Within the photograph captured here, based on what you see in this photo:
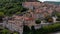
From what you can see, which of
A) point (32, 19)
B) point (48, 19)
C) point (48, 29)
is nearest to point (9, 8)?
point (48, 19)

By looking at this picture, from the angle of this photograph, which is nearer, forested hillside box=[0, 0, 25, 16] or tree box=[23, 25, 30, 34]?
tree box=[23, 25, 30, 34]

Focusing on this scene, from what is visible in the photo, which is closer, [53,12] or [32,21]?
[32,21]

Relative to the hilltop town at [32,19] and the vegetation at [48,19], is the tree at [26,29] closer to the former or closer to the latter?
the hilltop town at [32,19]

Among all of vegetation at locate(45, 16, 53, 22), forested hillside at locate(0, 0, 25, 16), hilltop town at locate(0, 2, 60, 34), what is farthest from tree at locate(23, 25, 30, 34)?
forested hillside at locate(0, 0, 25, 16)

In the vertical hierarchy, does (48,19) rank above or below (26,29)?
above

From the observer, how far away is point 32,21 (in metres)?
8.52

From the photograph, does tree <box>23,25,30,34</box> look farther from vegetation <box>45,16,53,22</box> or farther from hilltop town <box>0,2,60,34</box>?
vegetation <box>45,16,53,22</box>

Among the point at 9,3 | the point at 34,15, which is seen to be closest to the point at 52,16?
the point at 34,15

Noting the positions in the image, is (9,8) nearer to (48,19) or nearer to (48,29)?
(48,19)

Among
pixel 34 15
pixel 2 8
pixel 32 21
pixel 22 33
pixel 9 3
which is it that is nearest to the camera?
pixel 22 33

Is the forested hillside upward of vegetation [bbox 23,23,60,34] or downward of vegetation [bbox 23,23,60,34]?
upward

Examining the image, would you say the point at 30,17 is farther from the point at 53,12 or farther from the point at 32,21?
the point at 53,12

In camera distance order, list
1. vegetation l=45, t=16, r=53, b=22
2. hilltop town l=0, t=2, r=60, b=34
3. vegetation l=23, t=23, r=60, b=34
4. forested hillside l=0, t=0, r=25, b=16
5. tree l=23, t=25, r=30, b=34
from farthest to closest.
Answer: forested hillside l=0, t=0, r=25, b=16
vegetation l=45, t=16, r=53, b=22
hilltop town l=0, t=2, r=60, b=34
vegetation l=23, t=23, r=60, b=34
tree l=23, t=25, r=30, b=34

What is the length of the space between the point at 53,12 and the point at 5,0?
4.30m
